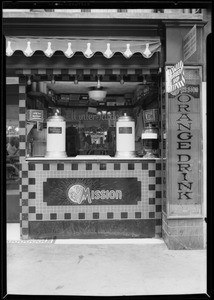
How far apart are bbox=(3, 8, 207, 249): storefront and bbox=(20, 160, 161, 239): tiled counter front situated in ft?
0.06

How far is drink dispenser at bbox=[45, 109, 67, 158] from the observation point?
682 centimetres

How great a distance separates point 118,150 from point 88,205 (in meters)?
Answer: 1.25

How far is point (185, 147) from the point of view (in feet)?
20.2

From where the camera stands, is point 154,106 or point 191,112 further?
point 154,106

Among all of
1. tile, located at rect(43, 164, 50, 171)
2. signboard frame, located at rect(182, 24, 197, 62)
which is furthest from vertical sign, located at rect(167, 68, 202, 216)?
tile, located at rect(43, 164, 50, 171)

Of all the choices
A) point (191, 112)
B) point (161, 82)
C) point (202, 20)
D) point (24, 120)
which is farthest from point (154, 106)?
point (24, 120)

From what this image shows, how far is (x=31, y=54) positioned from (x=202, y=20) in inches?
119

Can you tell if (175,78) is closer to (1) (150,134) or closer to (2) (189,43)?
(2) (189,43)

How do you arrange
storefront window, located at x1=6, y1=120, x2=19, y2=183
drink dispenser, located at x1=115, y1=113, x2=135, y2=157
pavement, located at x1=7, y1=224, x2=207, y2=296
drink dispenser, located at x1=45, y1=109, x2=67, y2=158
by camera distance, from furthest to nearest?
storefront window, located at x1=6, y1=120, x2=19, y2=183 → drink dispenser, located at x1=115, y1=113, x2=135, y2=157 → drink dispenser, located at x1=45, y1=109, x2=67, y2=158 → pavement, located at x1=7, y1=224, x2=207, y2=296

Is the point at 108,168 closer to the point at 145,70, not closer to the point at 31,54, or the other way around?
the point at 145,70

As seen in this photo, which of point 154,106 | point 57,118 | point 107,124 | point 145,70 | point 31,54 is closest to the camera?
point 31,54

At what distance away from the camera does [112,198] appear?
6.58 m

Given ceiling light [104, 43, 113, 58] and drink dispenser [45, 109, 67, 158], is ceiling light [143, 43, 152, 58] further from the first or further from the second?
drink dispenser [45, 109, 67, 158]

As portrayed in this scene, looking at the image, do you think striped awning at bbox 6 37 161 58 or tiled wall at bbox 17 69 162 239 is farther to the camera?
tiled wall at bbox 17 69 162 239
